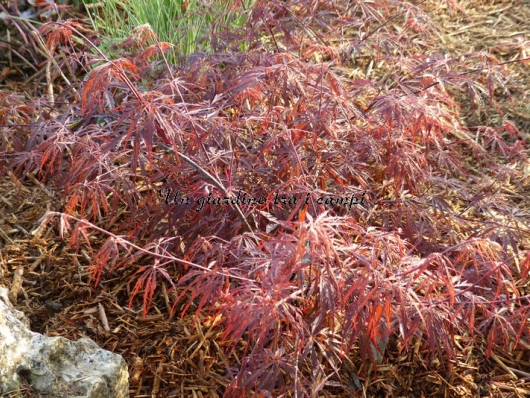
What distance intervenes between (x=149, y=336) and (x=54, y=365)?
551mm

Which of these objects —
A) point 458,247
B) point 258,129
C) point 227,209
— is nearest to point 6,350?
point 227,209

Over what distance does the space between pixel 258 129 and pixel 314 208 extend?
53 cm

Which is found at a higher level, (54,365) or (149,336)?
(54,365)

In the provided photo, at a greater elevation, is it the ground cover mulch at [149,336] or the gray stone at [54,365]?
the gray stone at [54,365]

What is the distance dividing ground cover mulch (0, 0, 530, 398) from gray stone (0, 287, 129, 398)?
6 centimetres

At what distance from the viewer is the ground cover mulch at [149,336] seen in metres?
2.24

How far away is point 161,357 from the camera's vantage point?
7.62ft

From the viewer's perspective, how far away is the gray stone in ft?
5.96

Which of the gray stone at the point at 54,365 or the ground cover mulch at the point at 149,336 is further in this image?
the ground cover mulch at the point at 149,336

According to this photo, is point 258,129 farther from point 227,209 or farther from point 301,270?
point 301,270

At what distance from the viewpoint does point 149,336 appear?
242cm

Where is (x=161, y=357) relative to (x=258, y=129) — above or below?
below

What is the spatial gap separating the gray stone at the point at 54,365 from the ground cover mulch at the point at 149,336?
0.06m

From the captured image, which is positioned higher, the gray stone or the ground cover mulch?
the gray stone
